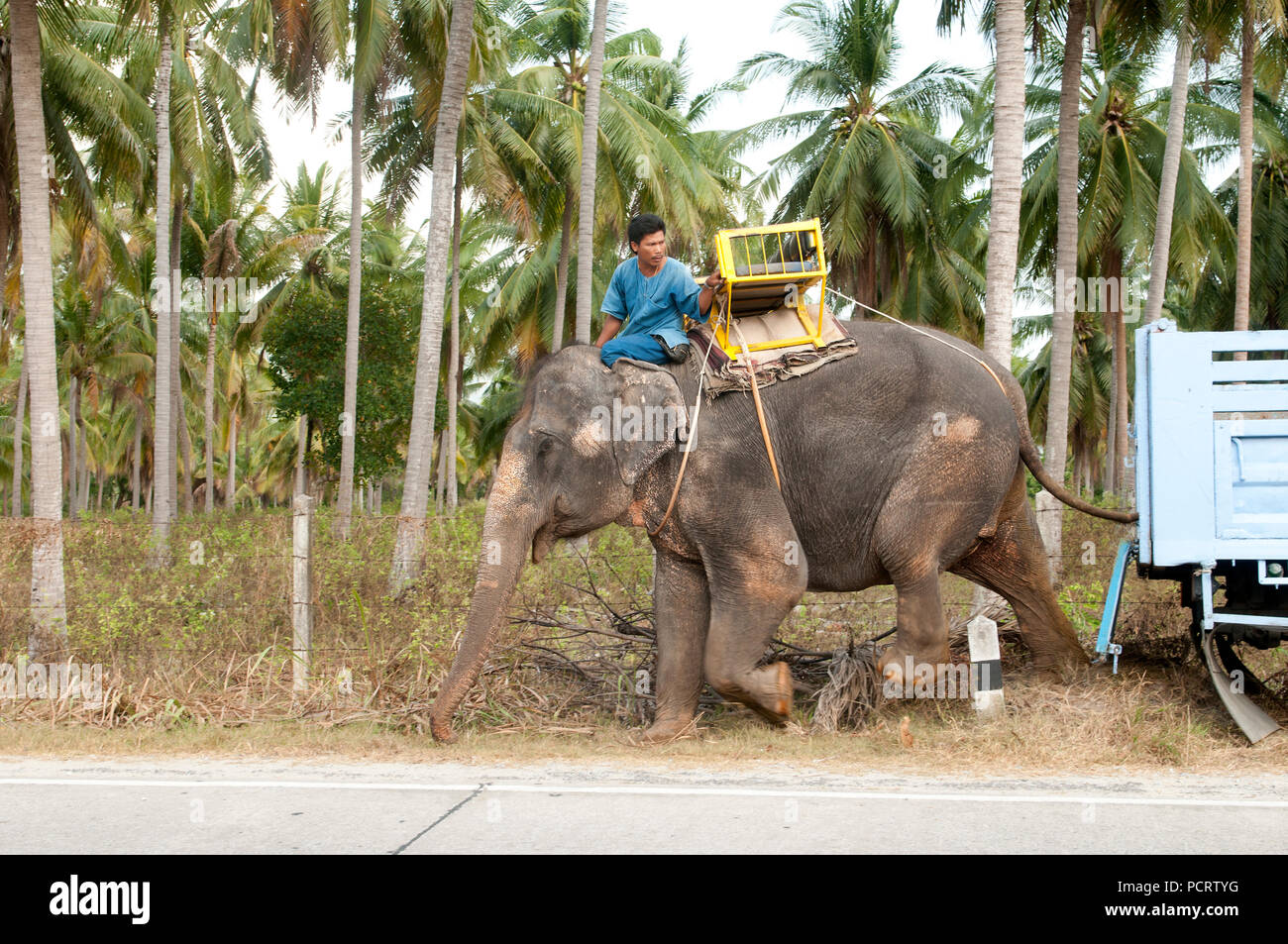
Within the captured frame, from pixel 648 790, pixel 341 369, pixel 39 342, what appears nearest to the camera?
pixel 648 790

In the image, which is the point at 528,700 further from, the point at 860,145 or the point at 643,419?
the point at 860,145

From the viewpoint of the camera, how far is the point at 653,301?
6.39 metres

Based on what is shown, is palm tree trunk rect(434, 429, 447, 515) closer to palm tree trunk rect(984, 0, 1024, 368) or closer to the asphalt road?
palm tree trunk rect(984, 0, 1024, 368)

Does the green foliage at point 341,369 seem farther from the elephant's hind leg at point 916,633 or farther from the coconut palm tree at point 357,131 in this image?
the elephant's hind leg at point 916,633

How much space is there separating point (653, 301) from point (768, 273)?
0.68 m

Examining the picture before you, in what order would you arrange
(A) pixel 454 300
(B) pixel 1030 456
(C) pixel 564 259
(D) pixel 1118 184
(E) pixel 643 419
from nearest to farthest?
(E) pixel 643 419, (B) pixel 1030 456, (D) pixel 1118 184, (C) pixel 564 259, (A) pixel 454 300

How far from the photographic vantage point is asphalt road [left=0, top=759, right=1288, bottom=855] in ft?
14.2

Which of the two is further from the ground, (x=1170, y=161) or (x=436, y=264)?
(x=1170, y=161)

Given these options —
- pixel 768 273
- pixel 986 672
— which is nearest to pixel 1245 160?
pixel 986 672

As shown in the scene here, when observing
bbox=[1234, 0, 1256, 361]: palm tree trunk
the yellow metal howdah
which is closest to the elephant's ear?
the yellow metal howdah

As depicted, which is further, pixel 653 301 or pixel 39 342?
pixel 39 342

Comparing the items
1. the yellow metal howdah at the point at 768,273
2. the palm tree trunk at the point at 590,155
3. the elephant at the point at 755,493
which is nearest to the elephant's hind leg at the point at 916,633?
the elephant at the point at 755,493

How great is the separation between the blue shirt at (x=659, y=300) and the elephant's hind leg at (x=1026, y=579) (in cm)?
223

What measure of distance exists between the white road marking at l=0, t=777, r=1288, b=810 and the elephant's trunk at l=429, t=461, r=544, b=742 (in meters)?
0.60
